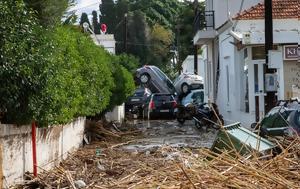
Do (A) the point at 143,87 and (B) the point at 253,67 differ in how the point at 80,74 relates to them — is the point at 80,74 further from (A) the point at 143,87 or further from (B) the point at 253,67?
(A) the point at 143,87

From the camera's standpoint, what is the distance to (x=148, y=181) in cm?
632

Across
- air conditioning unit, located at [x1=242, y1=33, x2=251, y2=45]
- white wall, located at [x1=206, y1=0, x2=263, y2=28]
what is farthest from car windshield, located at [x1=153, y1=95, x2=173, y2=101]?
air conditioning unit, located at [x1=242, y1=33, x2=251, y2=45]

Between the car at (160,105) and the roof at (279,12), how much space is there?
11.5 m

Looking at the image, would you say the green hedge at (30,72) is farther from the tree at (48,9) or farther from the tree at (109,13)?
the tree at (109,13)

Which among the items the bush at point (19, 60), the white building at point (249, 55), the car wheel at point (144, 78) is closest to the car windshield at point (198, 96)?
the car wheel at point (144, 78)

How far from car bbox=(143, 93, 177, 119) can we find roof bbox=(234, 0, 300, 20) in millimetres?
11481

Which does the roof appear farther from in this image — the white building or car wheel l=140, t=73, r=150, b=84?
car wheel l=140, t=73, r=150, b=84

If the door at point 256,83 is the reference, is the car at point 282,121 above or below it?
below

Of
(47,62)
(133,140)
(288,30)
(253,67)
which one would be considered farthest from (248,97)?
(47,62)

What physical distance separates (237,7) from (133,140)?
14.4 m

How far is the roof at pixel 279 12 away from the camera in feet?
94.6

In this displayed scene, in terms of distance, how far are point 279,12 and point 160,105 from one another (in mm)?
13038

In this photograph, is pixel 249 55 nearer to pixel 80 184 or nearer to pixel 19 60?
pixel 80 184

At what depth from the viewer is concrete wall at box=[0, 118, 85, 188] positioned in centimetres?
1109
